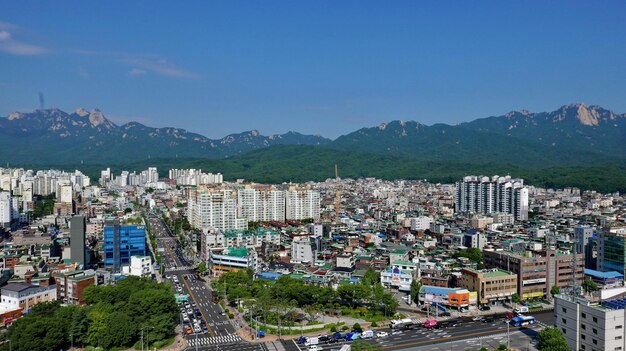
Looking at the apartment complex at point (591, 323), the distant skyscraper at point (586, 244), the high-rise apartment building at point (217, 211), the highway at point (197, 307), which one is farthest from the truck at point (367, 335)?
the high-rise apartment building at point (217, 211)

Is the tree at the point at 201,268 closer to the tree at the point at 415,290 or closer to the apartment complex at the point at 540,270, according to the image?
the tree at the point at 415,290

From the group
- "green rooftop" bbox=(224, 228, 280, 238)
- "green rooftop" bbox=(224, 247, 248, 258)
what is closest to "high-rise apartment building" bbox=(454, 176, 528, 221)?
"green rooftop" bbox=(224, 228, 280, 238)

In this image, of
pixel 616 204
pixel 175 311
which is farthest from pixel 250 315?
Result: pixel 616 204

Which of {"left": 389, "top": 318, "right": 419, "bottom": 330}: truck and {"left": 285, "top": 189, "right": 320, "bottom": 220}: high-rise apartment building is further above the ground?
{"left": 285, "top": 189, "right": 320, "bottom": 220}: high-rise apartment building

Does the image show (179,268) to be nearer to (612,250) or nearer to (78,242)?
(78,242)

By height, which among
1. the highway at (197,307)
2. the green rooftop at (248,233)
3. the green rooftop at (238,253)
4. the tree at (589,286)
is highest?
the green rooftop at (248,233)

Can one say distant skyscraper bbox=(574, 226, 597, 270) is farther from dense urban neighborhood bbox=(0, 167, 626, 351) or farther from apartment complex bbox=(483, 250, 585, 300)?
apartment complex bbox=(483, 250, 585, 300)

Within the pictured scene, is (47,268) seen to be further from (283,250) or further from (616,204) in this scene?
(616,204)
